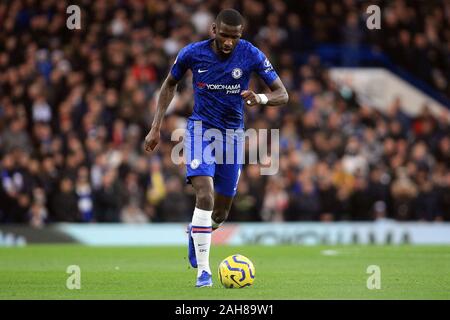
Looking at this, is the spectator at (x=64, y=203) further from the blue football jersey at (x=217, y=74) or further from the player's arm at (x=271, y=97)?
the player's arm at (x=271, y=97)

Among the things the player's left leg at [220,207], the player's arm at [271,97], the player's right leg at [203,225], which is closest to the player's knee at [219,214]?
the player's left leg at [220,207]

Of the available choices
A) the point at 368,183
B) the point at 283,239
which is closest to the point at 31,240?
the point at 283,239

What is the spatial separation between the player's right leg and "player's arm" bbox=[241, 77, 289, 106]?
42.4 inches

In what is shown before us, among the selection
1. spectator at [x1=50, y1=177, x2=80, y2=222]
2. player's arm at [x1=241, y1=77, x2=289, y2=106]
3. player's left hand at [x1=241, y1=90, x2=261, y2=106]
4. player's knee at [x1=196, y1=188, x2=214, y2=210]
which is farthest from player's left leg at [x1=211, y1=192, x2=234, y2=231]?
spectator at [x1=50, y1=177, x2=80, y2=222]

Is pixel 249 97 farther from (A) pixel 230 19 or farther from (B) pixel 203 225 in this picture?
(B) pixel 203 225

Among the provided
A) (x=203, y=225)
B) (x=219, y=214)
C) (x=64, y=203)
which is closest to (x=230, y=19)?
(x=203, y=225)

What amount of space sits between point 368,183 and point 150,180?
5.56m

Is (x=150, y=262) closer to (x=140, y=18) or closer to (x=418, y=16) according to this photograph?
(x=140, y=18)

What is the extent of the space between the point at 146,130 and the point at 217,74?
13.4 meters

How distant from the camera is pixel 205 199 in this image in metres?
11.1

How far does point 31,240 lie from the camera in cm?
2295

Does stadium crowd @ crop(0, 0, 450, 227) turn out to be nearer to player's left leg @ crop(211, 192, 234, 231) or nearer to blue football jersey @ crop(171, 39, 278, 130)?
player's left leg @ crop(211, 192, 234, 231)

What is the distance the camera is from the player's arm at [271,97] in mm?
10805

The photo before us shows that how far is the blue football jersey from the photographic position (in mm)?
11648
